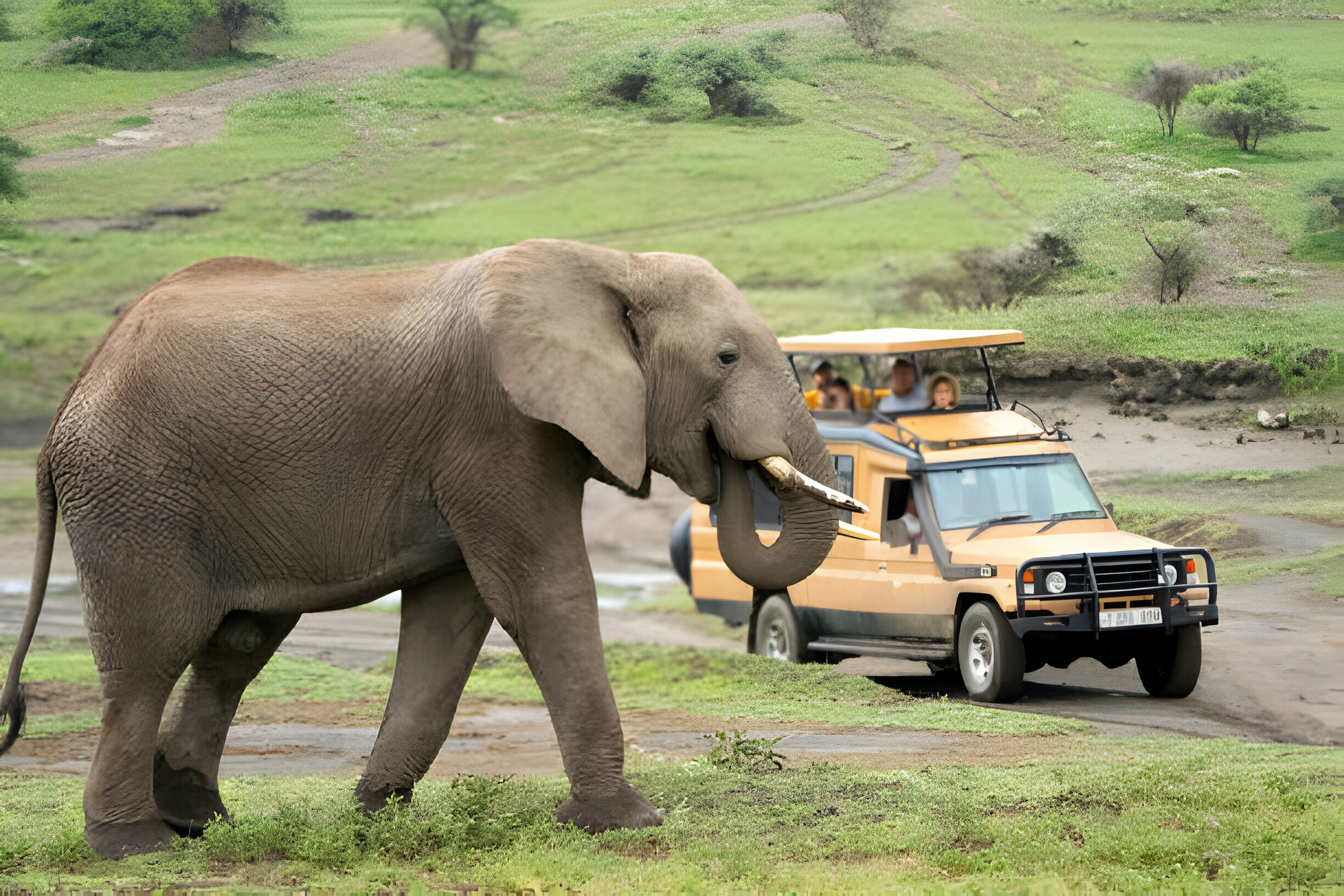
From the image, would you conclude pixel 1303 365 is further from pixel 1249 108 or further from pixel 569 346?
pixel 569 346

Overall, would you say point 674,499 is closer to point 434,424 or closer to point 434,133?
point 434,133

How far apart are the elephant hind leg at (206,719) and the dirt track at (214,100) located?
9.69 m

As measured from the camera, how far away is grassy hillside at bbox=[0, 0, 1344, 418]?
36.1 ft

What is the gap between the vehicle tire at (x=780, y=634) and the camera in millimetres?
11297

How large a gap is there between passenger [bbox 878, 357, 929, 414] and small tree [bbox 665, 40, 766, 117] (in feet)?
11.3

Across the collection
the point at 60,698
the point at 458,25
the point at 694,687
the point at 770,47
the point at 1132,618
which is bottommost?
the point at 60,698

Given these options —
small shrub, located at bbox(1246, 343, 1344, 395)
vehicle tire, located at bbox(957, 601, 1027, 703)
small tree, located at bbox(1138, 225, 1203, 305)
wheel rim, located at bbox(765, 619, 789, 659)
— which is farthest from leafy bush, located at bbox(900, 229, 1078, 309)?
vehicle tire, located at bbox(957, 601, 1027, 703)

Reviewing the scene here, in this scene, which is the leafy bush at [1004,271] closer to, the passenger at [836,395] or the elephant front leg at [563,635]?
the passenger at [836,395]

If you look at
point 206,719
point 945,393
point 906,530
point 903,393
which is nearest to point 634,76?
point 903,393

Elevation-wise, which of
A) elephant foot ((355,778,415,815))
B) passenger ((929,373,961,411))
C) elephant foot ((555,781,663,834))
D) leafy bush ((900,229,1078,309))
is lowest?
elephant foot ((355,778,415,815))

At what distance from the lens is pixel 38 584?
23.7 ft

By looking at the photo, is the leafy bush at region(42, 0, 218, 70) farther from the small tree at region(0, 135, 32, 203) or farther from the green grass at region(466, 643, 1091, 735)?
the green grass at region(466, 643, 1091, 735)

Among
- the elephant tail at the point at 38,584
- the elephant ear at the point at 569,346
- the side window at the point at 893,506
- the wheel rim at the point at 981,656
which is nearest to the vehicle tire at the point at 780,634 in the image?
the side window at the point at 893,506

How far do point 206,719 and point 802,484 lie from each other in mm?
3267
